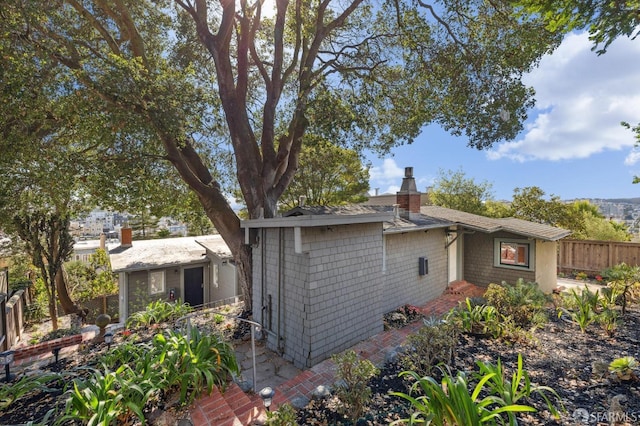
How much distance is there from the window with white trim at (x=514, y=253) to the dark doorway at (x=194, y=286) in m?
12.7

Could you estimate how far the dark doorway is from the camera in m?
12.8

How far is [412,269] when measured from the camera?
9297 mm

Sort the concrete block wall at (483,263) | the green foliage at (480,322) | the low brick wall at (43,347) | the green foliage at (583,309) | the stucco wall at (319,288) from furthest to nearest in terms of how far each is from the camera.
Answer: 1. the concrete block wall at (483,263)
2. the green foliage at (583,309)
3. the low brick wall at (43,347)
4. the green foliage at (480,322)
5. the stucco wall at (319,288)

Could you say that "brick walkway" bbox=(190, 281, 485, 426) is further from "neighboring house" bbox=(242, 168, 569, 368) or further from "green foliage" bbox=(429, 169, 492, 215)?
"green foliage" bbox=(429, 169, 492, 215)

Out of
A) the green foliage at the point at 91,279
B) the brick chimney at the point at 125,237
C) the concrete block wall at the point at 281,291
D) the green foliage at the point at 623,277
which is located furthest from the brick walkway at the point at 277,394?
the green foliage at the point at 91,279

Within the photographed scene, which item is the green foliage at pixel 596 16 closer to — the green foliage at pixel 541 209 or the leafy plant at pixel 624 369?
the leafy plant at pixel 624 369

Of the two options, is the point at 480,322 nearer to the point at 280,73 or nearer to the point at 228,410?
the point at 228,410

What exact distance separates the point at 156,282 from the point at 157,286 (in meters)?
0.18

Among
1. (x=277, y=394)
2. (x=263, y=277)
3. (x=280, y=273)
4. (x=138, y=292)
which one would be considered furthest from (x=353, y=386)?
(x=138, y=292)

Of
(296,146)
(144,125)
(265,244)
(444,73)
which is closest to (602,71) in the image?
(444,73)

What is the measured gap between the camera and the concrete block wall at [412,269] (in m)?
8.51

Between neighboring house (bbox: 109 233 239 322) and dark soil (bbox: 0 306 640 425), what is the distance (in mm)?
5188

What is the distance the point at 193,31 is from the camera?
380 inches

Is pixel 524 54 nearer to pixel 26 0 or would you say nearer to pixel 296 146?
pixel 296 146
